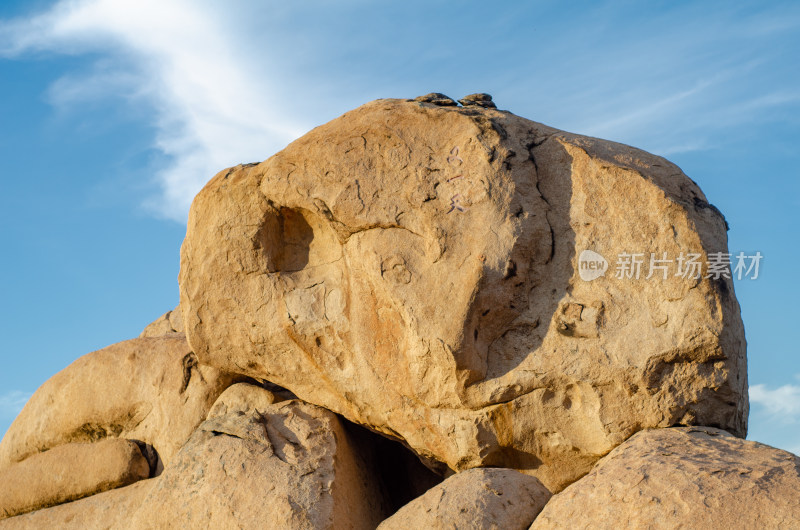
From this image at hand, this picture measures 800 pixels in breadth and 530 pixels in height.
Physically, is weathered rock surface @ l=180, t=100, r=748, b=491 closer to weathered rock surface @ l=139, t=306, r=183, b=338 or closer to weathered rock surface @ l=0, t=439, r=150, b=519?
weathered rock surface @ l=0, t=439, r=150, b=519

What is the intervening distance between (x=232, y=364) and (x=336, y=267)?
3.19 ft

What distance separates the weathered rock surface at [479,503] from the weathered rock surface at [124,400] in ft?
6.69

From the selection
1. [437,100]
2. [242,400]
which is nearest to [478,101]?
[437,100]

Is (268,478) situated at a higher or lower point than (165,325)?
lower

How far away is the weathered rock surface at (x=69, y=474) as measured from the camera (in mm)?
6289

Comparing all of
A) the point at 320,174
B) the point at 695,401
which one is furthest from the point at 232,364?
the point at 695,401

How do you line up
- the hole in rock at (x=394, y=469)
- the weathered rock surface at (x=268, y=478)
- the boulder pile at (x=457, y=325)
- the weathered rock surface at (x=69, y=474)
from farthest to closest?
the weathered rock surface at (x=69, y=474) < the hole in rock at (x=394, y=469) < the weathered rock surface at (x=268, y=478) < the boulder pile at (x=457, y=325)

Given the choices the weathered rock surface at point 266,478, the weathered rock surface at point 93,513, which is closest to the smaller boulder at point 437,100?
the weathered rock surface at point 266,478

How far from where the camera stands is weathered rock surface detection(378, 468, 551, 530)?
454 cm

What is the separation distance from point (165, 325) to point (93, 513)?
2.11 metres

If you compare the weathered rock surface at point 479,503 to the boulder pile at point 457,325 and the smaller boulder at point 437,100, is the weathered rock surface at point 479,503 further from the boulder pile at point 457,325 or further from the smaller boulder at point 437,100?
the smaller boulder at point 437,100

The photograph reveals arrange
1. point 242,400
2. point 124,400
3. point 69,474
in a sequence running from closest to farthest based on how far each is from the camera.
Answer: point 242,400 < point 69,474 < point 124,400

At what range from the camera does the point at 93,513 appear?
6195 millimetres

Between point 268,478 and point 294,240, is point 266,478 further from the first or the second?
point 294,240
